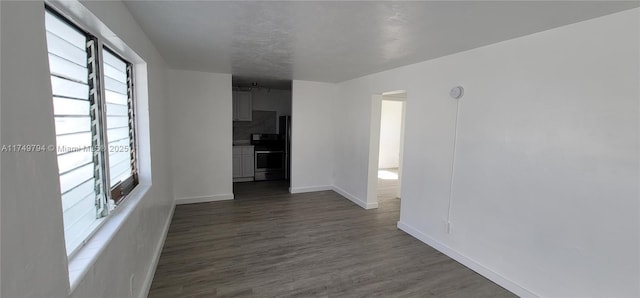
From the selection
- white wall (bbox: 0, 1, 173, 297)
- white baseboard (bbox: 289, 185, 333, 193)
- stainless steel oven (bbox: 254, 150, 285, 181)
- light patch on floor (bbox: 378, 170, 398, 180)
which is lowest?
light patch on floor (bbox: 378, 170, 398, 180)

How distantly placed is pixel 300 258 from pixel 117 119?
81.3 inches

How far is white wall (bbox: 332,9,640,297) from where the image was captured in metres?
1.75

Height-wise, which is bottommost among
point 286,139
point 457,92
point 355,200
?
point 355,200

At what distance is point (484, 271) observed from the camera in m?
2.59

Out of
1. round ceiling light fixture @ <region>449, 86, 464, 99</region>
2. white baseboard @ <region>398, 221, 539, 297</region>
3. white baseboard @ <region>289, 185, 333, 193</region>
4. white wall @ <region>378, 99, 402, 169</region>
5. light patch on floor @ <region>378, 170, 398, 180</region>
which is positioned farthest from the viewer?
white wall @ <region>378, 99, 402, 169</region>

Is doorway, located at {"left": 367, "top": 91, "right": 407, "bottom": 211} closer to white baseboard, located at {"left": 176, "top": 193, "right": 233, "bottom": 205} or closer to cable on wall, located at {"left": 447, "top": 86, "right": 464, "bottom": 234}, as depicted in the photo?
cable on wall, located at {"left": 447, "top": 86, "right": 464, "bottom": 234}

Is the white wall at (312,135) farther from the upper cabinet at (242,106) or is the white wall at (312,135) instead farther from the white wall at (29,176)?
the white wall at (29,176)

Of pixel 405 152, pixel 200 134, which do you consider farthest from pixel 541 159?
pixel 200 134

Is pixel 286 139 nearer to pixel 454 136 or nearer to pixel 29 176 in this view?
pixel 454 136

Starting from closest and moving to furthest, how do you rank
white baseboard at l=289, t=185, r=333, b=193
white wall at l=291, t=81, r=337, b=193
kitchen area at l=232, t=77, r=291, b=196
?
white wall at l=291, t=81, r=337, b=193 < white baseboard at l=289, t=185, r=333, b=193 < kitchen area at l=232, t=77, r=291, b=196

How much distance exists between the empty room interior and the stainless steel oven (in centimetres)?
215

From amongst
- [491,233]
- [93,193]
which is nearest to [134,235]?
[93,193]

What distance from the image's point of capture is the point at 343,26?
2.07 metres

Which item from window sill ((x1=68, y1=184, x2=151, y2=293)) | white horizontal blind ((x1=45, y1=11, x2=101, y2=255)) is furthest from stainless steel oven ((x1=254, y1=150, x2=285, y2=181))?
white horizontal blind ((x1=45, y1=11, x2=101, y2=255))
